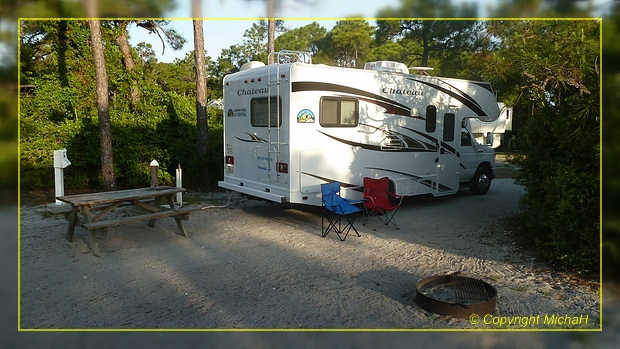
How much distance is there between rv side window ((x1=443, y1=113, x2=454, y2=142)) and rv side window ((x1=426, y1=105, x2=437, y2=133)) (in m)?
0.30

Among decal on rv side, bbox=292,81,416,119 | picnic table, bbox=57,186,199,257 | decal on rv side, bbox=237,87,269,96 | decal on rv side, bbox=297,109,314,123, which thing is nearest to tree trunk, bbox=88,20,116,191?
picnic table, bbox=57,186,199,257

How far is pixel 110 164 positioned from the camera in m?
10.3

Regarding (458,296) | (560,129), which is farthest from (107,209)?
(560,129)

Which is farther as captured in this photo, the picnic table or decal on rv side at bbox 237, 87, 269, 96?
decal on rv side at bbox 237, 87, 269, 96

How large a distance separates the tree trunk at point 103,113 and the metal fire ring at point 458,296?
7.79 meters

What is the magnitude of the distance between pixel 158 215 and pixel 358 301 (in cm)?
341

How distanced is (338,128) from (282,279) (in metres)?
3.21

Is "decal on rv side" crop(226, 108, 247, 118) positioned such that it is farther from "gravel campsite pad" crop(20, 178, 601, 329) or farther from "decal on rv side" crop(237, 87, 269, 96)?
"gravel campsite pad" crop(20, 178, 601, 329)

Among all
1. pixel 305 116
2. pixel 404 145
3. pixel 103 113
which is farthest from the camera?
pixel 103 113

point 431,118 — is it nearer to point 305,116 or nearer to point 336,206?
point 305,116

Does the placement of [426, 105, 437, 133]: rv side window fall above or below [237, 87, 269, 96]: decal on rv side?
below

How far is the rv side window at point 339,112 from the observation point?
24.9 ft

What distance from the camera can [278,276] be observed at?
5.40 metres

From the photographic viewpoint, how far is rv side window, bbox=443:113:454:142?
30.8ft
